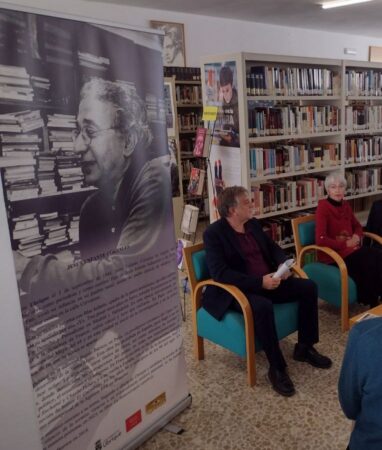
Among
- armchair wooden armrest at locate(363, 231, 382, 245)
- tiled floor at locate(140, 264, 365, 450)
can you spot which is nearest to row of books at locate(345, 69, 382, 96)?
armchair wooden armrest at locate(363, 231, 382, 245)

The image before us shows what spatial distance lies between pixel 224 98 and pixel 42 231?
2.58 metres

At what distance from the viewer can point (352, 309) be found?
3.45 metres

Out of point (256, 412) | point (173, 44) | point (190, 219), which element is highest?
point (173, 44)

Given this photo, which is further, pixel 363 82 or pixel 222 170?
pixel 363 82

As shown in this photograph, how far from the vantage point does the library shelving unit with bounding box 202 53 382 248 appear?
3773 mm

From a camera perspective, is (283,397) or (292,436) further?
(283,397)

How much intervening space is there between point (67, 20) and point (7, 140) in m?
0.51

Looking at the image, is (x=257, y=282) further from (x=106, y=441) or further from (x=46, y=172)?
(x=46, y=172)

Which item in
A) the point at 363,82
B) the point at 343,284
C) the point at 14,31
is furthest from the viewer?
the point at 363,82

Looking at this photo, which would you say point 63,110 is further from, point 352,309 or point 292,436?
point 352,309

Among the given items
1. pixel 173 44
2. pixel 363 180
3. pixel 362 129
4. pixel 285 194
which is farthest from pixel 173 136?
pixel 363 180

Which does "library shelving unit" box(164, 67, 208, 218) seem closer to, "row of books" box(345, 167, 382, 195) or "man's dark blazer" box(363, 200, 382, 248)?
"row of books" box(345, 167, 382, 195)

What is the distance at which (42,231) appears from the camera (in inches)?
63.3

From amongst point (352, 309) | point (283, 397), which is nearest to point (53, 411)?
point (283, 397)
